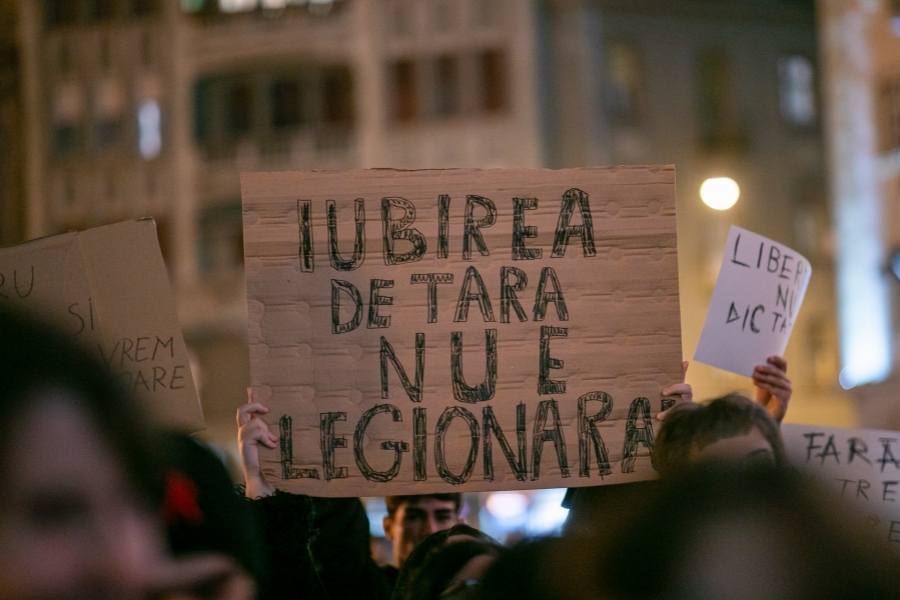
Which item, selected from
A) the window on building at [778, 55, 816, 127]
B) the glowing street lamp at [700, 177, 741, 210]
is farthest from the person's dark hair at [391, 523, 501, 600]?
the window on building at [778, 55, 816, 127]

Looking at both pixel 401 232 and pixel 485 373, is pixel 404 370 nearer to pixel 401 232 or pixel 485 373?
pixel 485 373

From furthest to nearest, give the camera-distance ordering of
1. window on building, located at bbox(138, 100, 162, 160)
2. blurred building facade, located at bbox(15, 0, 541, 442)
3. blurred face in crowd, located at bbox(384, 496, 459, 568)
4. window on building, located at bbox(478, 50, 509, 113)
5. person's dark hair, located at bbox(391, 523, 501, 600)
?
window on building, located at bbox(138, 100, 162, 160) < blurred building facade, located at bbox(15, 0, 541, 442) < window on building, located at bbox(478, 50, 509, 113) < blurred face in crowd, located at bbox(384, 496, 459, 568) < person's dark hair, located at bbox(391, 523, 501, 600)

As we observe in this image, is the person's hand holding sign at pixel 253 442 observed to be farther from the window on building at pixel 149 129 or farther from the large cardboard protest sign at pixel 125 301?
the window on building at pixel 149 129

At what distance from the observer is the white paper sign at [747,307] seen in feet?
11.1

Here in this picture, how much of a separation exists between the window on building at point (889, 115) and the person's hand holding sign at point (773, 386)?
1425cm

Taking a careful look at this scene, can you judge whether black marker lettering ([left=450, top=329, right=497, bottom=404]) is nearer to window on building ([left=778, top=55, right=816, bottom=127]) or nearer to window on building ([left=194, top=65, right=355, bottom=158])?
window on building ([left=194, top=65, right=355, bottom=158])

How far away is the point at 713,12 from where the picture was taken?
22.9 m

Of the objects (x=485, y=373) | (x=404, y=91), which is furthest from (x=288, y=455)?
(x=404, y=91)

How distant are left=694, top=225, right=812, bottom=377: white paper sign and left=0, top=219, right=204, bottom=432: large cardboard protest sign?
1.69 m

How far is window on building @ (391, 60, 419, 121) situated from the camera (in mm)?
21375

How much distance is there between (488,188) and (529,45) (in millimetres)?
18508

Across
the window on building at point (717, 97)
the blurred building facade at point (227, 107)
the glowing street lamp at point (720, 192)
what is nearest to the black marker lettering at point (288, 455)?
the glowing street lamp at point (720, 192)

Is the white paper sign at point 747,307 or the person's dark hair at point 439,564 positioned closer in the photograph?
the person's dark hair at point 439,564

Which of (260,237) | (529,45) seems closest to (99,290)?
(260,237)
